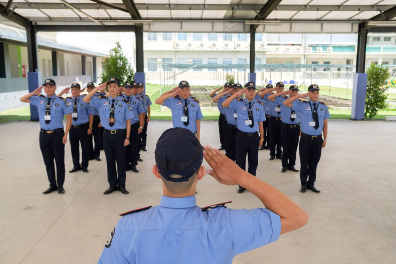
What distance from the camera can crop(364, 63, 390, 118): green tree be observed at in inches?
541

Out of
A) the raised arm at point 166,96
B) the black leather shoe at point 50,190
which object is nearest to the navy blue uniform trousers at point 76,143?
the black leather shoe at point 50,190

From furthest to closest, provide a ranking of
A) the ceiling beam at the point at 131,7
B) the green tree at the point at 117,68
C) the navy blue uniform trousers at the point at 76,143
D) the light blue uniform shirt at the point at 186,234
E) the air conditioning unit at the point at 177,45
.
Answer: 1. the air conditioning unit at the point at 177,45
2. the green tree at the point at 117,68
3. the ceiling beam at the point at 131,7
4. the navy blue uniform trousers at the point at 76,143
5. the light blue uniform shirt at the point at 186,234

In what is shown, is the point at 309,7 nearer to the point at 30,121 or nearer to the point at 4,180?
the point at 4,180

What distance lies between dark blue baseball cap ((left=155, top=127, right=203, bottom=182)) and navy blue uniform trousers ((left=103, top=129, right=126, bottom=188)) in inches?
165

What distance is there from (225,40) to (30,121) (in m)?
27.6

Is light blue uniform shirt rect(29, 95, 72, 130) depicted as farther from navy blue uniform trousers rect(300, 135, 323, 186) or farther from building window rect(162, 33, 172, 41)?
building window rect(162, 33, 172, 41)

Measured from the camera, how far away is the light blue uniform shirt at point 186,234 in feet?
3.80

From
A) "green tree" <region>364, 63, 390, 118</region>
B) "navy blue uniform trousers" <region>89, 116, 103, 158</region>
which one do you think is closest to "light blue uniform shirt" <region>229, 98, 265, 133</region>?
"navy blue uniform trousers" <region>89, 116, 103, 158</region>

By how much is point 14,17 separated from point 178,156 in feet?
41.7

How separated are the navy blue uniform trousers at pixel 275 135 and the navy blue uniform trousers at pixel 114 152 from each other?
376cm

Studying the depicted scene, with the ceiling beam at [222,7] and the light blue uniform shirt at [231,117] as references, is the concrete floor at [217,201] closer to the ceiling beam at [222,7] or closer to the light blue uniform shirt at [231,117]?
the light blue uniform shirt at [231,117]

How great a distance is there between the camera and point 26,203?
4840 mm

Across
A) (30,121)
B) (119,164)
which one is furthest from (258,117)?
(30,121)

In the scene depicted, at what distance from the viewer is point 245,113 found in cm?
542
